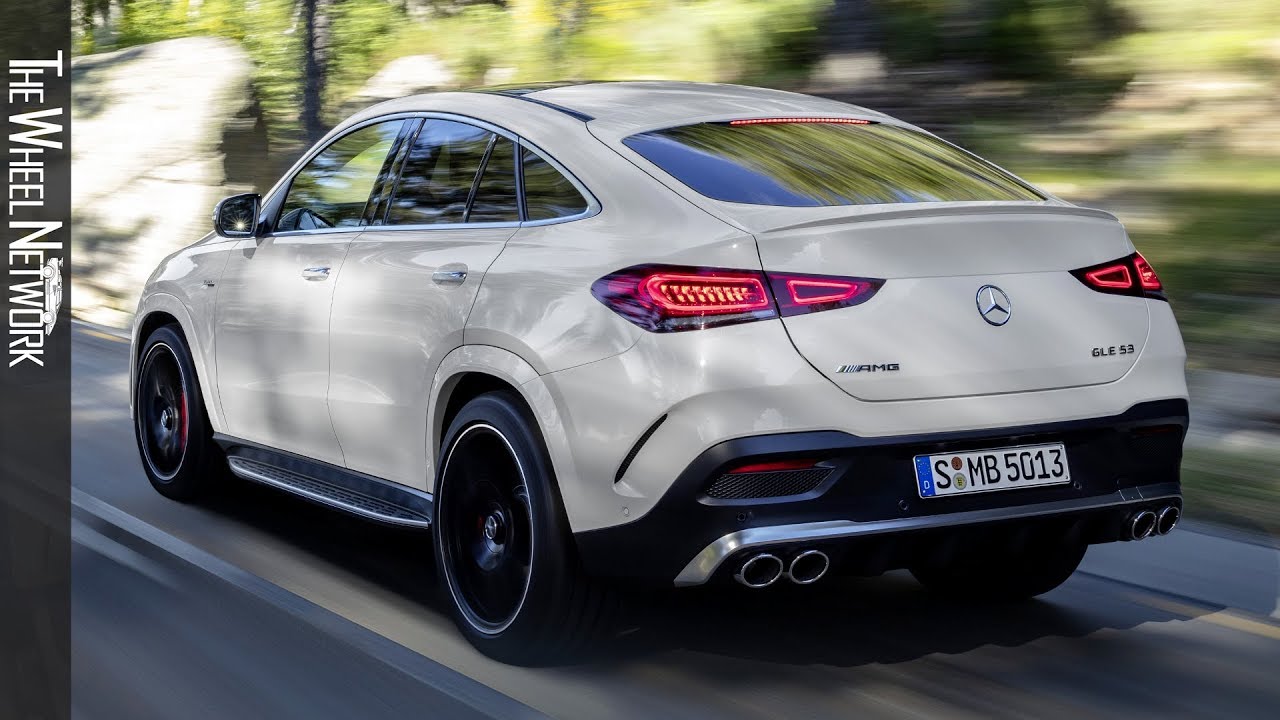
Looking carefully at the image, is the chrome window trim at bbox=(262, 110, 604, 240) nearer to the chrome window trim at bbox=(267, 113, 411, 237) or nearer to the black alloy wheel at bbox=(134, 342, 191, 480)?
the chrome window trim at bbox=(267, 113, 411, 237)

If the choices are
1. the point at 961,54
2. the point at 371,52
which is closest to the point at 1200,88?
the point at 961,54

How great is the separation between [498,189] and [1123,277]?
1877mm

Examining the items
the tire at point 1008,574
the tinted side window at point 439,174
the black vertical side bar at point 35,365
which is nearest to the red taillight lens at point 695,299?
the tinted side window at point 439,174

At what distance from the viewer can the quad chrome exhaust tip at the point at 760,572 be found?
3688 millimetres

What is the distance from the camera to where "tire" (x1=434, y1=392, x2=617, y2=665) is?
405 centimetres

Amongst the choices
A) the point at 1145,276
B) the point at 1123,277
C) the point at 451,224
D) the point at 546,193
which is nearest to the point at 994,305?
the point at 1123,277

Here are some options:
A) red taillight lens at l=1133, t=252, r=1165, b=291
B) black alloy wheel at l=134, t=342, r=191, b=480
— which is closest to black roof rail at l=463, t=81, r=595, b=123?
red taillight lens at l=1133, t=252, r=1165, b=291

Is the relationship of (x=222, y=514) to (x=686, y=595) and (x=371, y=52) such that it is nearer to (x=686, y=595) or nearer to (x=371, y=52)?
(x=686, y=595)

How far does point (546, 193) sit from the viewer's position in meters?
4.40

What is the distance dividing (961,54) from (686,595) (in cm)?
643

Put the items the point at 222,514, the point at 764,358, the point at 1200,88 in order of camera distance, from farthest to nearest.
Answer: the point at 1200,88, the point at 222,514, the point at 764,358

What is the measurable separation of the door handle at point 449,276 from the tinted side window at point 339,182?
32.2 inches

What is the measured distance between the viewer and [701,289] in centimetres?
371

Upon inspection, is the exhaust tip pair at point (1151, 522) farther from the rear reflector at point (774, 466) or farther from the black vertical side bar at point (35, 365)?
the black vertical side bar at point (35, 365)
